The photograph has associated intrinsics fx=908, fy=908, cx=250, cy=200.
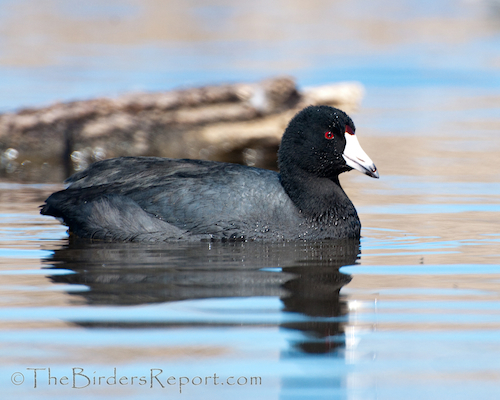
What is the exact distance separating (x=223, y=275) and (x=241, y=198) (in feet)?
3.91

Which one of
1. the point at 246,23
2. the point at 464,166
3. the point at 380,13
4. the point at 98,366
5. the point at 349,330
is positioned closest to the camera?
the point at 98,366

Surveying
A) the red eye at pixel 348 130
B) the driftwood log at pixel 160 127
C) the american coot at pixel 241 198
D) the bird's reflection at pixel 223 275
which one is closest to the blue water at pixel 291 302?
the bird's reflection at pixel 223 275

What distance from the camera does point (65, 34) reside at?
93.8 feet

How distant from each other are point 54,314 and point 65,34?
25266 mm

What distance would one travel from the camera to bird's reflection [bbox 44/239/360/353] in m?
4.56

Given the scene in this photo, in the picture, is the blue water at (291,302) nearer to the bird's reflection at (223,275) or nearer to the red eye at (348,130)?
the bird's reflection at (223,275)

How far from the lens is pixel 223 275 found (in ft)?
17.6

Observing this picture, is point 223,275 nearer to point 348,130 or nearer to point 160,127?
point 348,130

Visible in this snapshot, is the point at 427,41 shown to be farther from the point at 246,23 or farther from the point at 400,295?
the point at 400,295

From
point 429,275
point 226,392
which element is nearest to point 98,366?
point 226,392

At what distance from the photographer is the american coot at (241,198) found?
648 cm

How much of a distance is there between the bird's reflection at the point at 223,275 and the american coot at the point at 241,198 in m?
0.13

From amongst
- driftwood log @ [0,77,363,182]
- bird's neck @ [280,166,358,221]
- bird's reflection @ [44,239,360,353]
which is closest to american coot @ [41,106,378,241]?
bird's neck @ [280,166,358,221]

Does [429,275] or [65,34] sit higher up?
[65,34]
